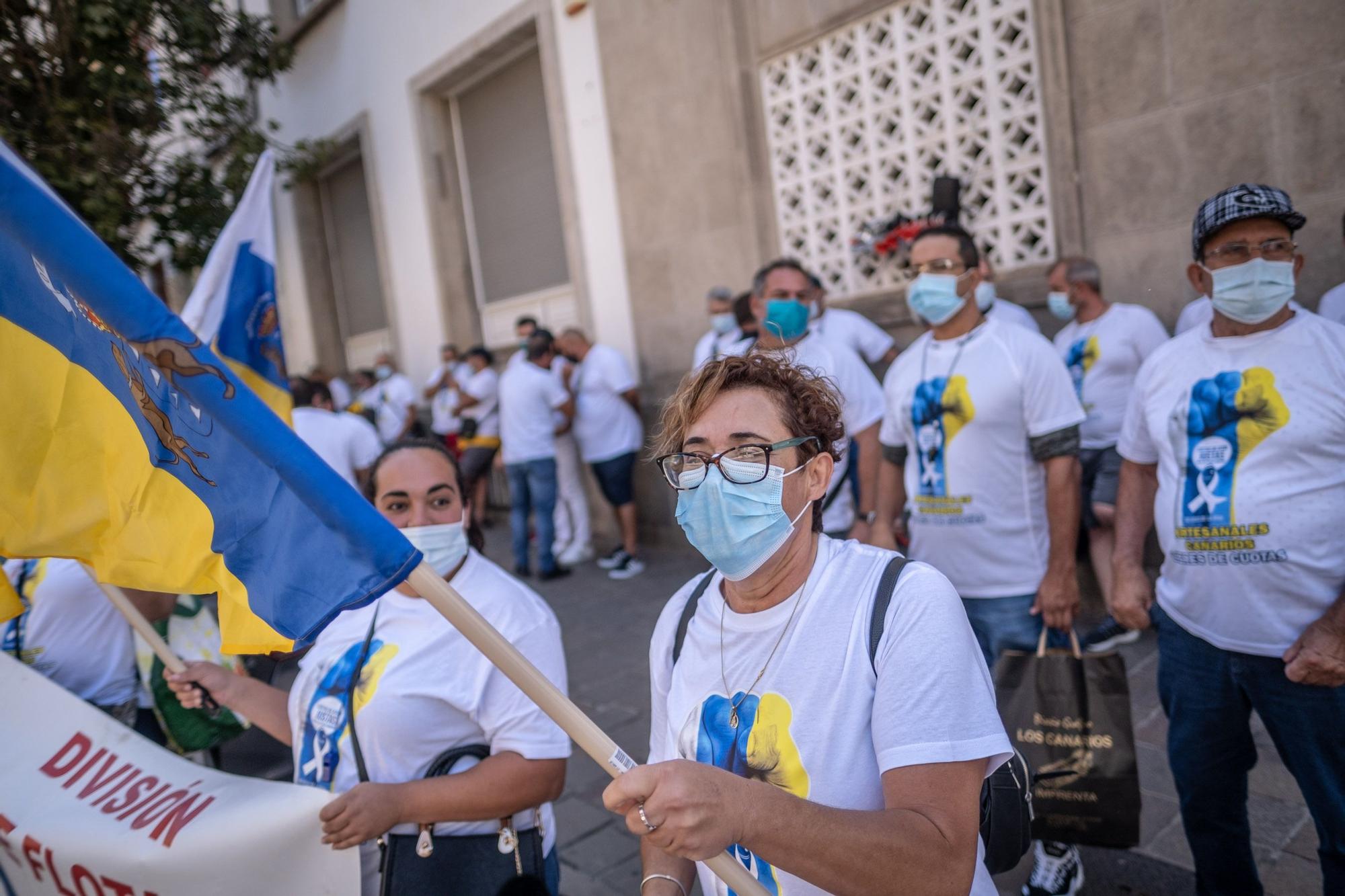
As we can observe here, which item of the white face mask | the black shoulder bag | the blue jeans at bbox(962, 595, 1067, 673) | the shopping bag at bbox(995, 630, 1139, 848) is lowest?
the shopping bag at bbox(995, 630, 1139, 848)

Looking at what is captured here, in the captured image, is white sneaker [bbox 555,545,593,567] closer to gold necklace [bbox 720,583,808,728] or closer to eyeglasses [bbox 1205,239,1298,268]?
eyeglasses [bbox 1205,239,1298,268]

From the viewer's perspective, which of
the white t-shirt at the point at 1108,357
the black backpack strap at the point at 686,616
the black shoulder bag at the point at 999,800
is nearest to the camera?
the black shoulder bag at the point at 999,800

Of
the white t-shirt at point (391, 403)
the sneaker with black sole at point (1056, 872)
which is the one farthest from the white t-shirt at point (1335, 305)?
the white t-shirt at point (391, 403)

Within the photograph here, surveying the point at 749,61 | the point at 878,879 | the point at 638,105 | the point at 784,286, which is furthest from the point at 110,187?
the point at 878,879

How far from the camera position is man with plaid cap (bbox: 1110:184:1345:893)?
230 centimetres

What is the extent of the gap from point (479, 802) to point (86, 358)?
1.20 meters

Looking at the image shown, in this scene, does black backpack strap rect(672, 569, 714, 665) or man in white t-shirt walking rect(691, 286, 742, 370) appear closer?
black backpack strap rect(672, 569, 714, 665)

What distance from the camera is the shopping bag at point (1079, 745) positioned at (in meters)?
2.62

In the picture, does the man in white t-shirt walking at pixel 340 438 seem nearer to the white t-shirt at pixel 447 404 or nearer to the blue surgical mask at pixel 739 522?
the white t-shirt at pixel 447 404

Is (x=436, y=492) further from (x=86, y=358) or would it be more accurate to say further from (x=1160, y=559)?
(x=1160, y=559)

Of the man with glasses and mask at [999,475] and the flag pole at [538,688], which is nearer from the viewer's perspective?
the flag pole at [538,688]

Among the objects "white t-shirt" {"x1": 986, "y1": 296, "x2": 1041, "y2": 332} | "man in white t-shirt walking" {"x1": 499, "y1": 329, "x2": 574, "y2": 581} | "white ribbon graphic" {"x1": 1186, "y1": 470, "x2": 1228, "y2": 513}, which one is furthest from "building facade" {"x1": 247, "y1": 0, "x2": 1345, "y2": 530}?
"white ribbon graphic" {"x1": 1186, "y1": 470, "x2": 1228, "y2": 513}

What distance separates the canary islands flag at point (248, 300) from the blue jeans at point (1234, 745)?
3456 mm

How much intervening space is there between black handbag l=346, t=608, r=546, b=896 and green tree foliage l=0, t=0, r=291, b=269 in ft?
24.2
